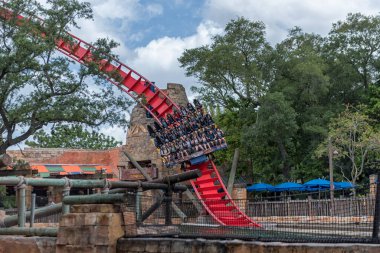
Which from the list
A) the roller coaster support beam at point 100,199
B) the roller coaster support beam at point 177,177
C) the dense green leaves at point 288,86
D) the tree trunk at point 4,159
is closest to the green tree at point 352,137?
the dense green leaves at point 288,86

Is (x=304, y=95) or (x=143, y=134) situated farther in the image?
(x=304, y=95)

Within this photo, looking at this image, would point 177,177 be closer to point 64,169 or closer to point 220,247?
point 220,247

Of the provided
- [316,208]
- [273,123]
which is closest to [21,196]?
[316,208]

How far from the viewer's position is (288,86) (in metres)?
33.5

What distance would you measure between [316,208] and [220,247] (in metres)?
5.64

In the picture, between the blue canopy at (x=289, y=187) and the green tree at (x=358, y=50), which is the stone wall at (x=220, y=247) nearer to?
the blue canopy at (x=289, y=187)

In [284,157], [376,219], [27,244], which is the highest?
[284,157]

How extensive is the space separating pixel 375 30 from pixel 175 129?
16851 mm

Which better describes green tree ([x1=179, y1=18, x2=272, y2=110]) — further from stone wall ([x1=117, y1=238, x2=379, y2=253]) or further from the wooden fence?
stone wall ([x1=117, y1=238, x2=379, y2=253])

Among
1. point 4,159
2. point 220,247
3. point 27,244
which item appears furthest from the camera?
point 4,159

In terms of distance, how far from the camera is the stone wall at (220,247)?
5.75 meters

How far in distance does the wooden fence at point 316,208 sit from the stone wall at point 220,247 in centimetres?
106

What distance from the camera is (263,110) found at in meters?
31.5

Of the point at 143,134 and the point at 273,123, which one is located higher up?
the point at 273,123
